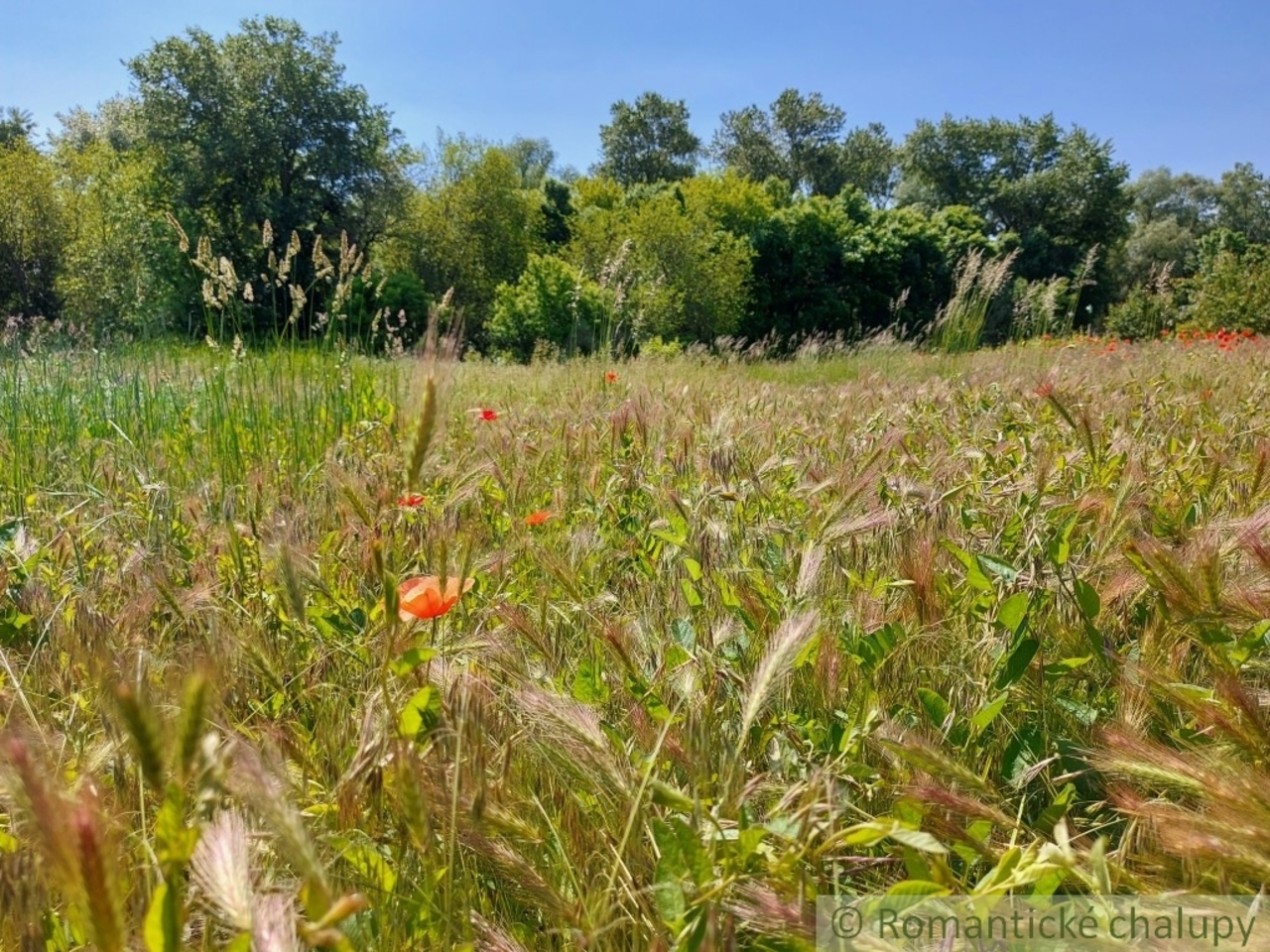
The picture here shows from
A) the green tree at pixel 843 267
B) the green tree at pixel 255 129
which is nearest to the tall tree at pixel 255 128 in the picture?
the green tree at pixel 255 129

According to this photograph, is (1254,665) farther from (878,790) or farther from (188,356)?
(188,356)

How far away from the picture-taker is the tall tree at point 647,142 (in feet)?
144

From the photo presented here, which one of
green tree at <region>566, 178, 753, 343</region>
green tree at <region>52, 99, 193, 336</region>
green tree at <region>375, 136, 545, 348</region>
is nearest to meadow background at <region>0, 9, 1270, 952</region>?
green tree at <region>566, 178, 753, 343</region>

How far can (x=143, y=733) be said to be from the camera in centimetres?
33

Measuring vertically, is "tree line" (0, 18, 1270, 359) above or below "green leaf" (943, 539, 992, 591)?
above

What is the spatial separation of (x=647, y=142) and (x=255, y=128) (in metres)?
26.6

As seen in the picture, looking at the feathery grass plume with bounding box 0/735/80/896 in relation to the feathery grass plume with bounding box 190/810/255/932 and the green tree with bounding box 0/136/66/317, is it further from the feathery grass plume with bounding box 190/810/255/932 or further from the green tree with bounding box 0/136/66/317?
the green tree with bounding box 0/136/66/317

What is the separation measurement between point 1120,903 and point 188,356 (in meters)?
4.72

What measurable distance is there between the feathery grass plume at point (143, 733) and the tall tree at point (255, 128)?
23918 millimetres

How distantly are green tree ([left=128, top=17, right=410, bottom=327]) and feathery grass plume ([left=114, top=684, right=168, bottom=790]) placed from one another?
78.3 ft

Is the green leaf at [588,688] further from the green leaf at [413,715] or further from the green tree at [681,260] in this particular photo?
the green tree at [681,260]

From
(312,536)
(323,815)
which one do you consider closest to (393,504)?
(312,536)

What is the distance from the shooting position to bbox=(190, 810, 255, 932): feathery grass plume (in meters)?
0.38

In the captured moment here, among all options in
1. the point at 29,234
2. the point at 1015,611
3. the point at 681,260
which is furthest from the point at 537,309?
the point at 1015,611
